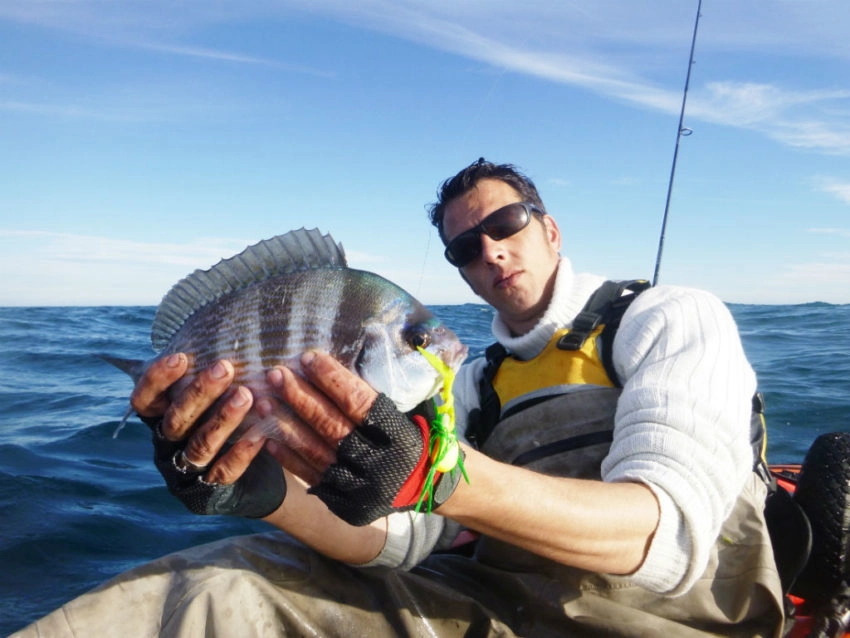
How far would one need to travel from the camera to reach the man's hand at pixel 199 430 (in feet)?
6.84

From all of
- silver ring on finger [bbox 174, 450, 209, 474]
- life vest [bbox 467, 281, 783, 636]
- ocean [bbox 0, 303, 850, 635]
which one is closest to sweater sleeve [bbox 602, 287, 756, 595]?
life vest [bbox 467, 281, 783, 636]

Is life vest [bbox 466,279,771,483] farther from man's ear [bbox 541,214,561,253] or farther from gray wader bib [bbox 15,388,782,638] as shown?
man's ear [bbox 541,214,561,253]

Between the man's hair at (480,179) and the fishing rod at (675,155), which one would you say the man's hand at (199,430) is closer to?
the man's hair at (480,179)

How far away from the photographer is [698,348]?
8.42 feet

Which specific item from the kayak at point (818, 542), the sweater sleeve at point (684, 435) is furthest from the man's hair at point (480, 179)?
the kayak at point (818, 542)

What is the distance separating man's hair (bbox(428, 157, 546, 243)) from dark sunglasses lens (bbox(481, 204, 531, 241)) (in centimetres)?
29

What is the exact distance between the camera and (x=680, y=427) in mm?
2332

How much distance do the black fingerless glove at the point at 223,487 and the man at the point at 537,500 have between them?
2 cm

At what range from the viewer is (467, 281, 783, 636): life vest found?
247 centimetres

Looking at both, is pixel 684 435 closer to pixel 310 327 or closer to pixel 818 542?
pixel 818 542

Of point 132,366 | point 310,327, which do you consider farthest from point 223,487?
point 310,327

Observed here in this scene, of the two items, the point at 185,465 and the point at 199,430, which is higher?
the point at 199,430

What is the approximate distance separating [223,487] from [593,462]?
5.16 ft

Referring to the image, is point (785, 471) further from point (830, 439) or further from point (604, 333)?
→ point (604, 333)
